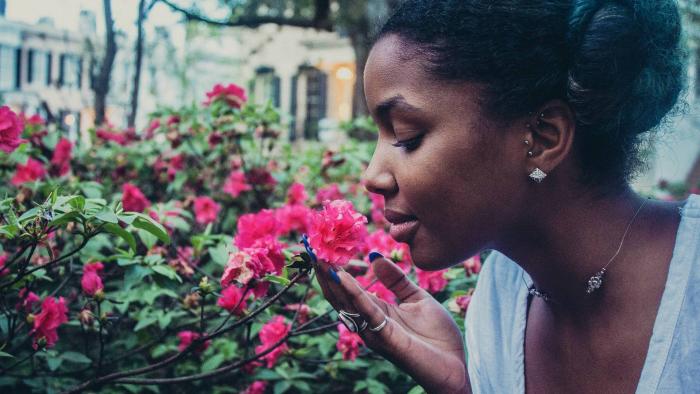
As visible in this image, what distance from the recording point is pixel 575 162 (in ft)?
4.52

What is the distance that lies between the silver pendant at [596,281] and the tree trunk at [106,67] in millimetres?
3504

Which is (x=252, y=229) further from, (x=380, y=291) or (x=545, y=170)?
(x=545, y=170)

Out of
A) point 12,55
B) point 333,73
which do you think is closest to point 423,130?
point 333,73

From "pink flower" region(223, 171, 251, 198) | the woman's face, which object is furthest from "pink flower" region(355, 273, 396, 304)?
"pink flower" region(223, 171, 251, 198)

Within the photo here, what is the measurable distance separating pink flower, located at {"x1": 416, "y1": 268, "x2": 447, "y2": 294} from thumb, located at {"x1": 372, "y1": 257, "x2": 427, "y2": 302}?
298mm

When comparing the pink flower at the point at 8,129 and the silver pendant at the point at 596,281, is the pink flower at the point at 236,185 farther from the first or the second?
the silver pendant at the point at 596,281

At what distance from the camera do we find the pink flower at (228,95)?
3102 mm

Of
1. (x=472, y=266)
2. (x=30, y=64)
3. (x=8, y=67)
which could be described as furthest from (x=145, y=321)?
(x=30, y=64)

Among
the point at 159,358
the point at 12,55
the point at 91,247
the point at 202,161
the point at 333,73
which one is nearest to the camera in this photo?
the point at 91,247

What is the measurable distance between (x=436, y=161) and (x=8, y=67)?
2934 centimetres

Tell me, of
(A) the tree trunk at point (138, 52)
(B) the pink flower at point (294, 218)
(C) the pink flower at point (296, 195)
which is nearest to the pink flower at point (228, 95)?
(C) the pink flower at point (296, 195)

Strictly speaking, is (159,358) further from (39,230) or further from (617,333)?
(617,333)

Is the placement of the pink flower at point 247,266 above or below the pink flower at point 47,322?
above

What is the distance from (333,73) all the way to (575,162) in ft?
69.5
